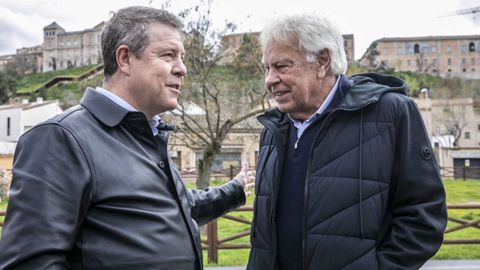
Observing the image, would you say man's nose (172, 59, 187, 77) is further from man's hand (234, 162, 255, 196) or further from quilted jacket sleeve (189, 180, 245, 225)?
man's hand (234, 162, 255, 196)

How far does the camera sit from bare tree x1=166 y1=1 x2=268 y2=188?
1380cm

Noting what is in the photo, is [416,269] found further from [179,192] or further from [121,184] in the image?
[121,184]

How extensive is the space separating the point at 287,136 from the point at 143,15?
1012 millimetres

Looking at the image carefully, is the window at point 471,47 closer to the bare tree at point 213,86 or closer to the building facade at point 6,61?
the building facade at point 6,61

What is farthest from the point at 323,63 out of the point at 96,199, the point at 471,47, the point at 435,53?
the point at 471,47

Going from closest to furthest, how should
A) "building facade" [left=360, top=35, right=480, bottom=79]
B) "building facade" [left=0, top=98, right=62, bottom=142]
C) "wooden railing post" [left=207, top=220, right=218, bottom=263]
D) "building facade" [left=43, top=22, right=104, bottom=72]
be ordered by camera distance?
"wooden railing post" [left=207, top=220, right=218, bottom=263] → "building facade" [left=0, top=98, right=62, bottom=142] → "building facade" [left=360, top=35, right=480, bottom=79] → "building facade" [left=43, top=22, right=104, bottom=72]

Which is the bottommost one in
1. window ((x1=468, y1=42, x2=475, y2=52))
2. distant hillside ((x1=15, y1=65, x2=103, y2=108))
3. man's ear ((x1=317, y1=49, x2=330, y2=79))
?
man's ear ((x1=317, y1=49, x2=330, y2=79))

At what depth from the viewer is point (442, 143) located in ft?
172

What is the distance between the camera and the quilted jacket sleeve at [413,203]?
2402 millimetres

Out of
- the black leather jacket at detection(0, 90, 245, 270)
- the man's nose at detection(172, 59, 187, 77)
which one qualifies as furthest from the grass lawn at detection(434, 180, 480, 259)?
the black leather jacket at detection(0, 90, 245, 270)

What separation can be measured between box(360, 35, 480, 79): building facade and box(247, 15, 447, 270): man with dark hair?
368ft

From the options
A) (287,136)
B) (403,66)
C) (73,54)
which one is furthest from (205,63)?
(73,54)

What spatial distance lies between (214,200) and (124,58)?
1.20 metres

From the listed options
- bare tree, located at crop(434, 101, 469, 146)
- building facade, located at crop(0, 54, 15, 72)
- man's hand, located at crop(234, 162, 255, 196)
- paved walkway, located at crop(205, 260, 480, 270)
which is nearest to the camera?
man's hand, located at crop(234, 162, 255, 196)
